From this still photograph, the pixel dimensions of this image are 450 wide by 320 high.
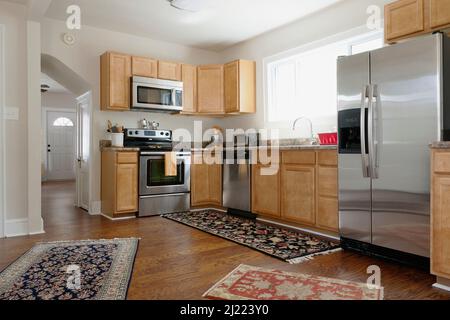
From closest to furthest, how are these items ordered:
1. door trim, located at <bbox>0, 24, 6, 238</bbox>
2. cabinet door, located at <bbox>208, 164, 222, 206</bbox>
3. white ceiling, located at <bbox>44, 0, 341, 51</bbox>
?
door trim, located at <bbox>0, 24, 6, 238</bbox>
white ceiling, located at <bbox>44, 0, 341, 51</bbox>
cabinet door, located at <bbox>208, 164, 222, 206</bbox>

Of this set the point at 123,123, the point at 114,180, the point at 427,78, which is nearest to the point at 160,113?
the point at 123,123

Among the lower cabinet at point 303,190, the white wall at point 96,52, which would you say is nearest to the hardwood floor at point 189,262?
the lower cabinet at point 303,190

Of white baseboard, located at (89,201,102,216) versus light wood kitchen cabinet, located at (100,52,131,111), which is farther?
white baseboard, located at (89,201,102,216)

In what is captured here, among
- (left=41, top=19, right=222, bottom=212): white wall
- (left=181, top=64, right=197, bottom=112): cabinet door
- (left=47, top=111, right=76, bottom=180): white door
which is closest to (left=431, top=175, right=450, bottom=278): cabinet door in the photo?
(left=181, top=64, right=197, bottom=112): cabinet door

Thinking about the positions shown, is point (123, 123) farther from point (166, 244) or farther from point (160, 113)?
point (166, 244)

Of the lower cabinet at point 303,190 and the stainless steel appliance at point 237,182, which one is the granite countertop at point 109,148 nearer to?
the stainless steel appliance at point 237,182

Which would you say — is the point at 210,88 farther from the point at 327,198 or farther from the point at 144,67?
the point at 327,198

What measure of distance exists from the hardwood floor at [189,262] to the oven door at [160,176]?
0.67 metres

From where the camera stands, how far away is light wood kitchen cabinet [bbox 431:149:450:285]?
2129 millimetres

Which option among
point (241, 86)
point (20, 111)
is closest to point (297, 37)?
point (241, 86)

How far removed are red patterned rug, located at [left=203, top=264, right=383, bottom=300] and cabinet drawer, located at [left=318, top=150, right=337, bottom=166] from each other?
1263 mm

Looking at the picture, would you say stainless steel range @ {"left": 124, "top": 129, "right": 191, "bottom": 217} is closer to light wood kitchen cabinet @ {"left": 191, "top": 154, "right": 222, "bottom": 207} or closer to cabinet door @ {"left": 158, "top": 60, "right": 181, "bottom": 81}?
light wood kitchen cabinet @ {"left": 191, "top": 154, "right": 222, "bottom": 207}

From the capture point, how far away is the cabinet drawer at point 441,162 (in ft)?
7.01

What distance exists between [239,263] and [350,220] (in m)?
1.05
